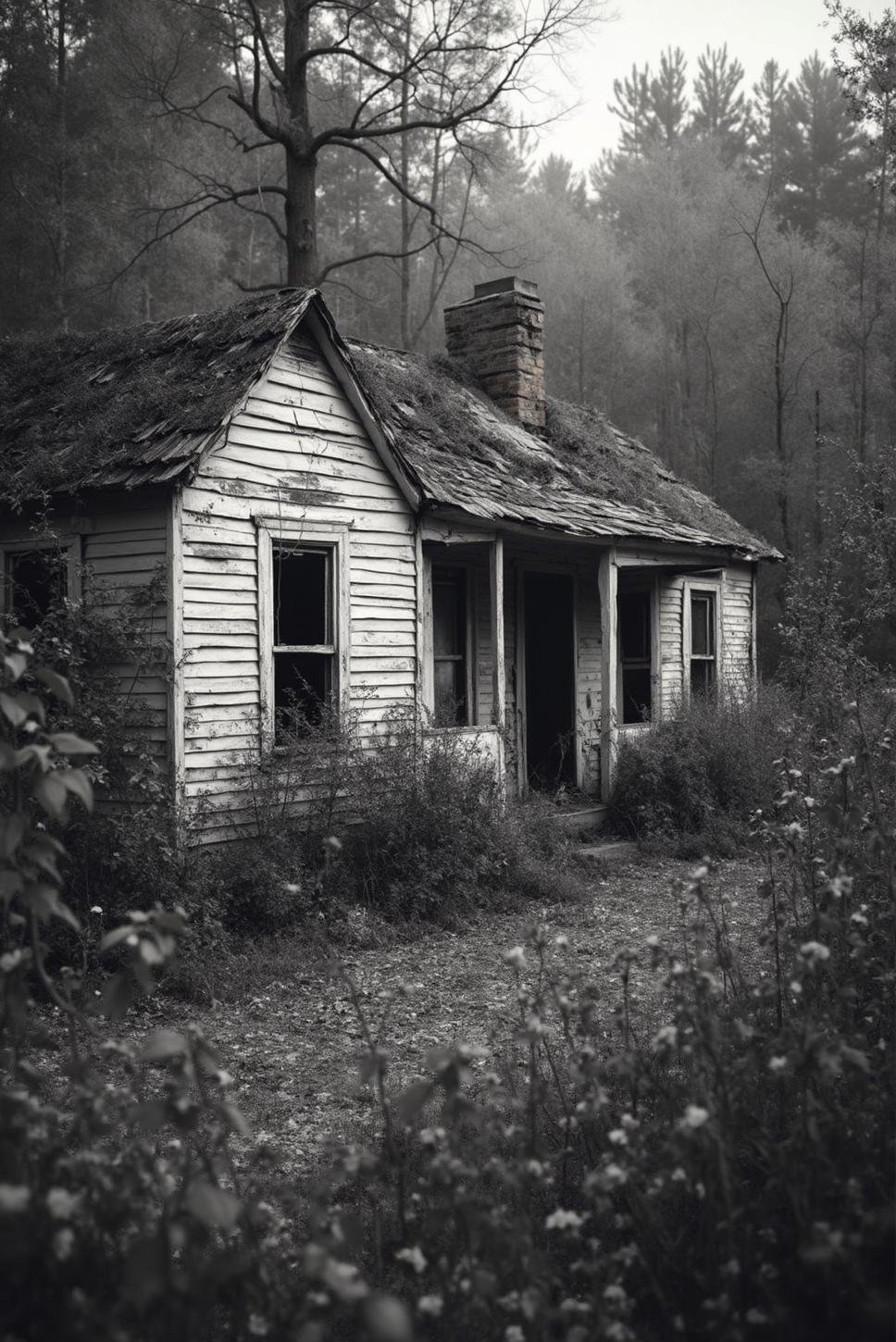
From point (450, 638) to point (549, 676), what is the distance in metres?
2.48

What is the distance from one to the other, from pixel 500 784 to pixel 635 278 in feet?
94.9

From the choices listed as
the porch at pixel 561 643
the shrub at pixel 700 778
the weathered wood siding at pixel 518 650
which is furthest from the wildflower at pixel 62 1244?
the weathered wood siding at pixel 518 650

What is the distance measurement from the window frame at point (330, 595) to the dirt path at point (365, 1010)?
2.08 meters

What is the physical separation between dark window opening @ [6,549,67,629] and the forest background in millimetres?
6420

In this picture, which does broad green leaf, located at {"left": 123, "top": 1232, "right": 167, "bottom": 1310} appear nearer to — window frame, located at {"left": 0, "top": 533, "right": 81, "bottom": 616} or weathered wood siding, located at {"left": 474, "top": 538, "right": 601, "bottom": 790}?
window frame, located at {"left": 0, "top": 533, "right": 81, "bottom": 616}

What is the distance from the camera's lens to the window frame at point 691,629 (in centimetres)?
1529

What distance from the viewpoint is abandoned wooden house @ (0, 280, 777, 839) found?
8.23m

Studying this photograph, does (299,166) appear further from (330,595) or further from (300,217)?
(330,595)

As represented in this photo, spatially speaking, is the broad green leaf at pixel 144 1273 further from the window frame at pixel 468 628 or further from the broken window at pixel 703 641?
the broken window at pixel 703 641

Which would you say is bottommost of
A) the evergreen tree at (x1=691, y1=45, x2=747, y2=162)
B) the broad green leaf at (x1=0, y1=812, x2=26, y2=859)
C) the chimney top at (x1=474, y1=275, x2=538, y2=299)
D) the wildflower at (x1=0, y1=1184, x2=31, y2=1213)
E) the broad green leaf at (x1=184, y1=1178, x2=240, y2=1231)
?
the broad green leaf at (x1=184, y1=1178, x2=240, y2=1231)

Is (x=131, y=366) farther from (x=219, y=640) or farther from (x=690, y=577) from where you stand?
(x=690, y=577)

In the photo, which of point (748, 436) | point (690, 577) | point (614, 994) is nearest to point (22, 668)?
point (614, 994)

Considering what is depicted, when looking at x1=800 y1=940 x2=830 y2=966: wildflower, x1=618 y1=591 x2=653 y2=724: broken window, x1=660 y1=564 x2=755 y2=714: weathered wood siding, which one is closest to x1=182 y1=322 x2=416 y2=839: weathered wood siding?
x1=660 y1=564 x2=755 y2=714: weathered wood siding

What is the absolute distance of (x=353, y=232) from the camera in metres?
33.9
